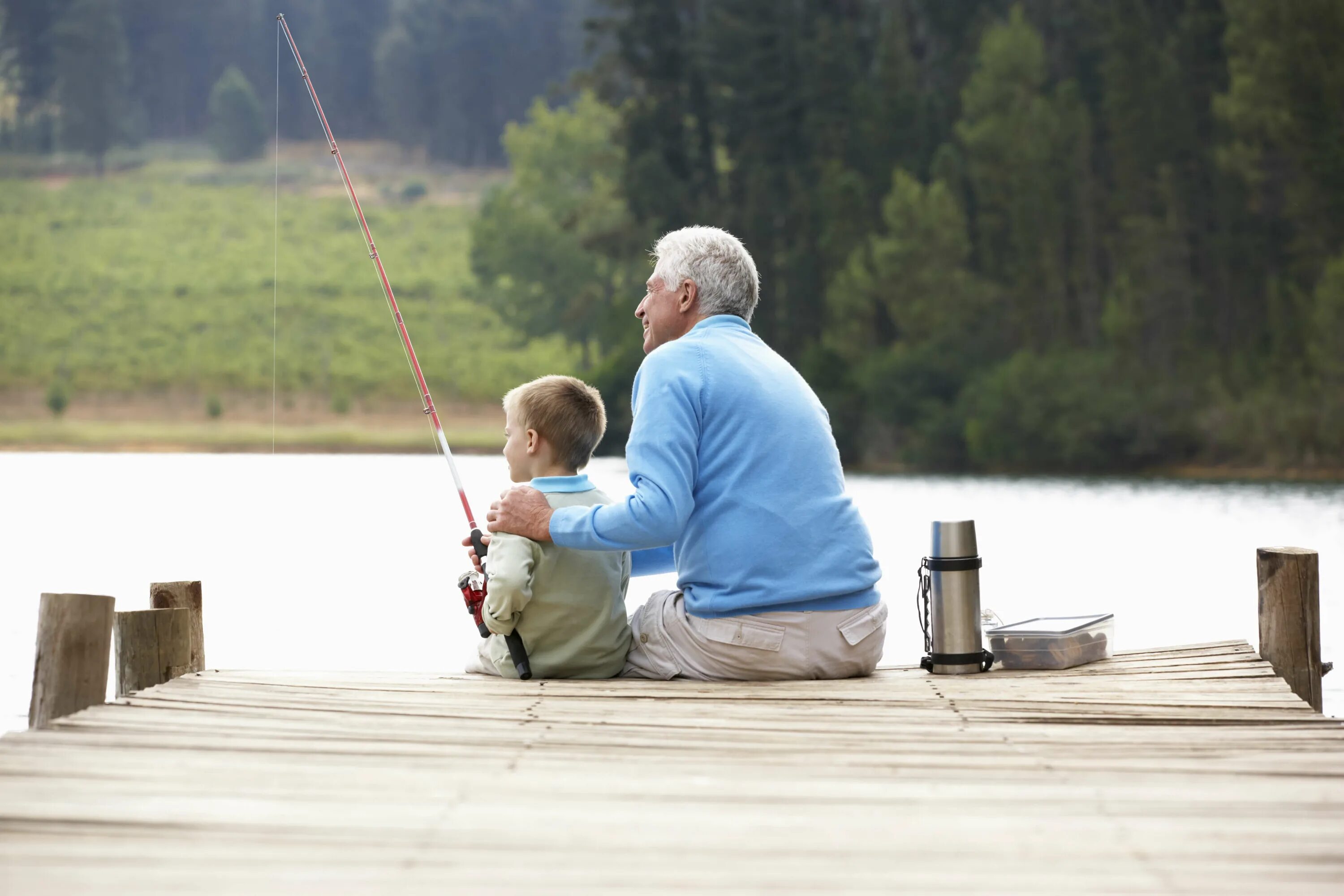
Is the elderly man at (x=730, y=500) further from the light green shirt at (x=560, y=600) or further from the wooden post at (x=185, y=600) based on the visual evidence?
the wooden post at (x=185, y=600)

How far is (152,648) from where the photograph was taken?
4.50 m

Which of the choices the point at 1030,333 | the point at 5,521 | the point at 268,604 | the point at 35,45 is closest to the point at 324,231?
Answer: the point at 35,45

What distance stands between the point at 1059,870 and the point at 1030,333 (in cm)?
3652

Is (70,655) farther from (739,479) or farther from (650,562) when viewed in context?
(739,479)

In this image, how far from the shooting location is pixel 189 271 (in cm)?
5800

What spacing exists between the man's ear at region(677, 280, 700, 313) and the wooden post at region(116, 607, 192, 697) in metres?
1.74

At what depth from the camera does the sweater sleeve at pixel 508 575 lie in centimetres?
381

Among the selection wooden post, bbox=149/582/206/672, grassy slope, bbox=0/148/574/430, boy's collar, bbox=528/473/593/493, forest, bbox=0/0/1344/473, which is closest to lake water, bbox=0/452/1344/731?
boy's collar, bbox=528/473/593/493

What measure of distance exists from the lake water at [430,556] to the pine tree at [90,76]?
31917 millimetres

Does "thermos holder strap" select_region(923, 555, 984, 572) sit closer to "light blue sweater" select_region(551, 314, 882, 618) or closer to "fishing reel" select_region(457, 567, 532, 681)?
"light blue sweater" select_region(551, 314, 882, 618)

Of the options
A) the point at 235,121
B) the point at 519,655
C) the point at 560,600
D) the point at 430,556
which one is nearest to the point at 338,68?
the point at 235,121

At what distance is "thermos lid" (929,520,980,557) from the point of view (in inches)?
168

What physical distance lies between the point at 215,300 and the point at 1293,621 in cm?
5565

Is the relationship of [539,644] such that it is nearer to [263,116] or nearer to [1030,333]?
[1030,333]
